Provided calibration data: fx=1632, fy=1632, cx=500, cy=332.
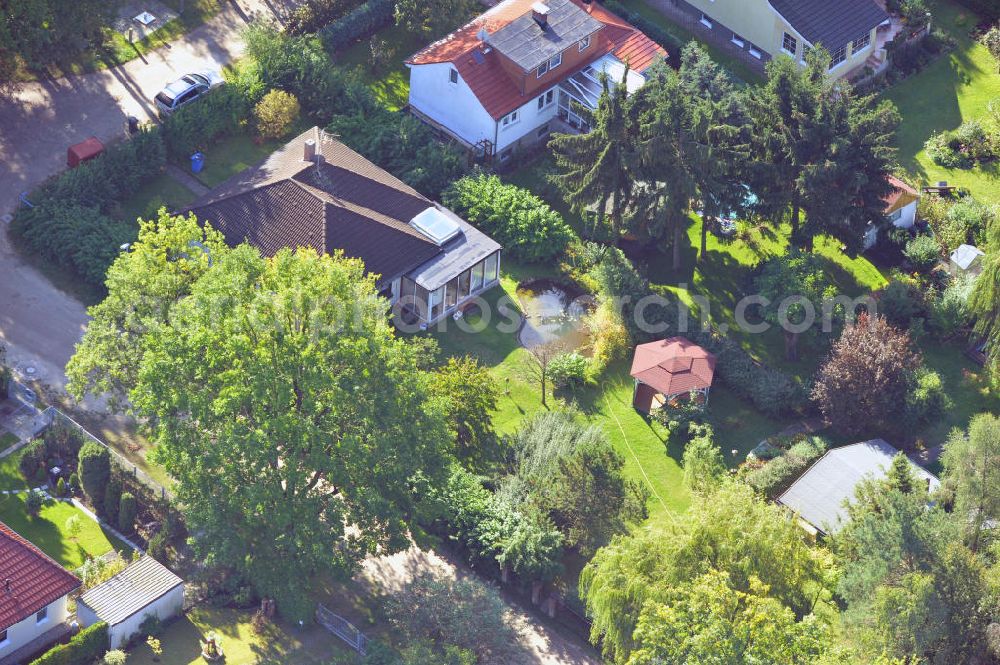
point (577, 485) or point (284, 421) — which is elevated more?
point (577, 485)

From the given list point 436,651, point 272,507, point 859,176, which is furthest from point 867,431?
point 272,507

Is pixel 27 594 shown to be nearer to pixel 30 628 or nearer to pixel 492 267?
pixel 30 628

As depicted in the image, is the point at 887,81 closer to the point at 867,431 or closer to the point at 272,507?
the point at 867,431

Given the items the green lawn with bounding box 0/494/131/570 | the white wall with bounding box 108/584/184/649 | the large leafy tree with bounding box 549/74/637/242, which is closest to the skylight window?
the large leafy tree with bounding box 549/74/637/242

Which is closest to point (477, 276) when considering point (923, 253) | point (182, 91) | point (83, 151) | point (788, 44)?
point (182, 91)

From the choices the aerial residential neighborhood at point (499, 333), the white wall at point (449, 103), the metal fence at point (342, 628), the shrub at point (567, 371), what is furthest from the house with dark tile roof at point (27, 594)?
the white wall at point (449, 103)

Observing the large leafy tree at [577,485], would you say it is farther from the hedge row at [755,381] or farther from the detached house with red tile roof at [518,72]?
the detached house with red tile roof at [518,72]
